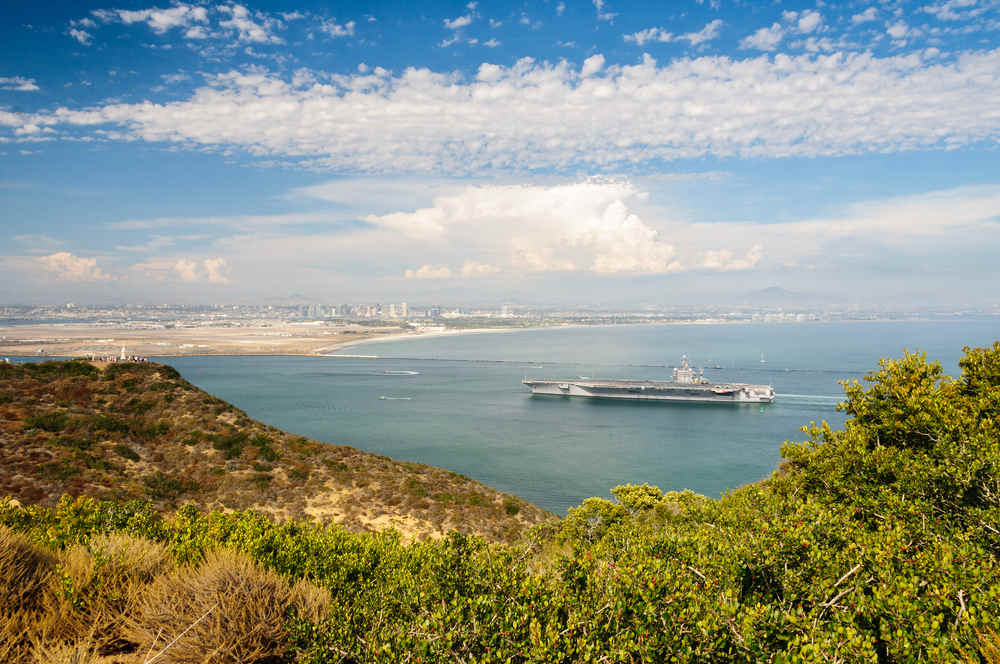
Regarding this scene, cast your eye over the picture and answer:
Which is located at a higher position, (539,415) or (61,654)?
(61,654)

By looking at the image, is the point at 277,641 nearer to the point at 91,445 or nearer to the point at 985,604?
the point at 985,604

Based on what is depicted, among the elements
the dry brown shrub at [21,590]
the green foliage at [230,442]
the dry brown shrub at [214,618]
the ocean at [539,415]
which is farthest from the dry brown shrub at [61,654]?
the ocean at [539,415]

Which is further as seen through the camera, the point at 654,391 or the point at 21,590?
the point at 654,391

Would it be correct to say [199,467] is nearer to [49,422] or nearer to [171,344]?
[49,422]

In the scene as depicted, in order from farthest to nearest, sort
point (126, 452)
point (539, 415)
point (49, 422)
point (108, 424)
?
1. point (539, 415)
2. point (108, 424)
3. point (49, 422)
4. point (126, 452)

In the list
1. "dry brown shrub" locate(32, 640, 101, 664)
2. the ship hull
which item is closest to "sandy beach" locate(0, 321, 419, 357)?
the ship hull

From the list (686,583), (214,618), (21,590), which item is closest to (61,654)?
(214,618)

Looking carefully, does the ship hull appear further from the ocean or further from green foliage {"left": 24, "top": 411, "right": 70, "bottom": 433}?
green foliage {"left": 24, "top": 411, "right": 70, "bottom": 433}
